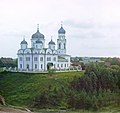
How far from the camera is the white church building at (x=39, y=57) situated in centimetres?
9281

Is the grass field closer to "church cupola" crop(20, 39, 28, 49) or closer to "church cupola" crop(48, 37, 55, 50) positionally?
"church cupola" crop(20, 39, 28, 49)

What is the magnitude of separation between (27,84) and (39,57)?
45.1 ft

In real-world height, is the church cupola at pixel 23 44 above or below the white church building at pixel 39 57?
above

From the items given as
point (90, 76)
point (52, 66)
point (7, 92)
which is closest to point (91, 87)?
point (90, 76)

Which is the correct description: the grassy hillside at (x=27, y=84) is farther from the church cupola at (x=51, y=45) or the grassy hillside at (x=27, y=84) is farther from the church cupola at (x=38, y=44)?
the church cupola at (x=51, y=45)

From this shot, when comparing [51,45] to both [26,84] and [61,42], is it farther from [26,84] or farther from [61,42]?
[26,84]

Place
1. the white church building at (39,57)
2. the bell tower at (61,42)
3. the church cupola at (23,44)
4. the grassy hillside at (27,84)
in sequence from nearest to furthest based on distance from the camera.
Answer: the grassy hillside at (27,84) < the white church building at (39,57) < the church cupola at (23,44) < the bell tower at (61,42)

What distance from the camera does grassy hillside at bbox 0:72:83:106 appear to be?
73.1 metres

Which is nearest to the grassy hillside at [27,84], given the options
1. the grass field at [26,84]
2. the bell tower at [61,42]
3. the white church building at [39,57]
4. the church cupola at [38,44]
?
the grass field at [26,84]

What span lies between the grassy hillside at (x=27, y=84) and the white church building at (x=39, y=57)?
6.70m

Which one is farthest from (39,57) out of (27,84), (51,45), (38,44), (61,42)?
(27,84)

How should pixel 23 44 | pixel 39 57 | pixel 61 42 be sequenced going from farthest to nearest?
pixel 61 42 < pixel 23 44 < pixel 39 57

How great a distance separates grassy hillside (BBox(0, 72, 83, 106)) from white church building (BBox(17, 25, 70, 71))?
6.70m

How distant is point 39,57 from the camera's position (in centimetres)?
9256
